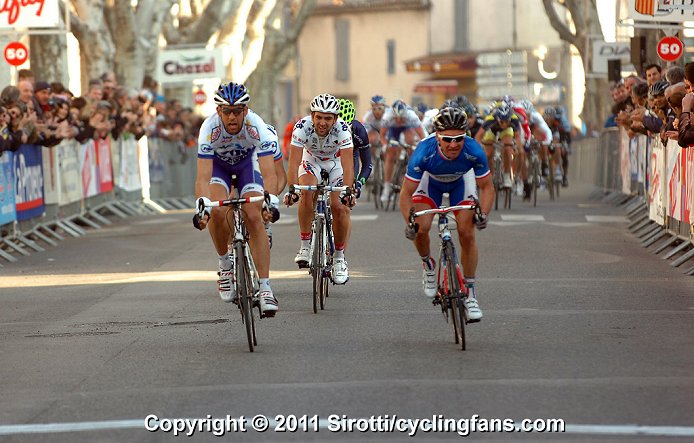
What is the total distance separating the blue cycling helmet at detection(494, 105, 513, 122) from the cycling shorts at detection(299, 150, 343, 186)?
12879 mm

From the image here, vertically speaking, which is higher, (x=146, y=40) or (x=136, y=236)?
(x=146, y=40)

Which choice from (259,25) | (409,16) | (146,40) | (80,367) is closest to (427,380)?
(80,367)

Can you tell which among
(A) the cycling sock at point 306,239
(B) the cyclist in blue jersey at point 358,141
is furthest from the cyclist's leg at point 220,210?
(B) the cyclist in blue jersey at point 358,141

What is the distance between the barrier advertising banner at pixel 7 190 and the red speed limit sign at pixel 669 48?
9815 mm

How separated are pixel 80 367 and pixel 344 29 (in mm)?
82780

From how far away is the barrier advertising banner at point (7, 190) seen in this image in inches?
779

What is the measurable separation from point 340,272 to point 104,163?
1357 centimetres

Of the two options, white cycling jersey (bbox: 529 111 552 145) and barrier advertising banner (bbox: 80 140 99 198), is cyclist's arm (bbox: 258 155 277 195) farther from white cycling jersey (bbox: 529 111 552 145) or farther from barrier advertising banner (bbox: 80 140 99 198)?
white cycling jersey (bbox: 529 111 552 145)

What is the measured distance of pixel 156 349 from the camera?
11.5m

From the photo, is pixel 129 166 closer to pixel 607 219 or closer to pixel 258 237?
pixel 607 219

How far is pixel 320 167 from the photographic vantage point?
14.9 meters

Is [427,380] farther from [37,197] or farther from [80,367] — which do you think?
[37,197]

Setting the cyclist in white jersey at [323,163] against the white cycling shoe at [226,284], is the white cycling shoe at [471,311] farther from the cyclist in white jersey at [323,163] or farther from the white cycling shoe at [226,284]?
the cyclist in white jersey at [323,163]

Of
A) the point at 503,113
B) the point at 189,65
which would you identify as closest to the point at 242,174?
the point at 503,113
